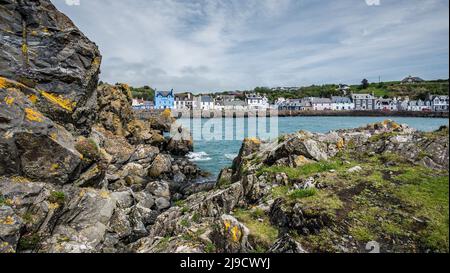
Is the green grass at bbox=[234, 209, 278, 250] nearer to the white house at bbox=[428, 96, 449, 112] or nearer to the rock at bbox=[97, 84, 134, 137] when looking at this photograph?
the rock at bbox=[97, 84, 134, 137]

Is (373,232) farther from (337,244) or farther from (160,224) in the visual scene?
(160,224)

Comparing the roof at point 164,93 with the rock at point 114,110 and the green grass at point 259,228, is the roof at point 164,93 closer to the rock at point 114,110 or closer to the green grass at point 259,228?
the rock at point 114,110

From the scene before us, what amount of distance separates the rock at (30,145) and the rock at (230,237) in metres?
7.49

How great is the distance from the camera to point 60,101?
13414 millimetres

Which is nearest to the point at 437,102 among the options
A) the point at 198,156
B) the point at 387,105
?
the point at 387,105

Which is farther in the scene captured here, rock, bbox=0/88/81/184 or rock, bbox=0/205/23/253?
rock, bbox=0/88/81/184

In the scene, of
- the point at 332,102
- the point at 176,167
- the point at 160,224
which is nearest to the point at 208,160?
the point at 176,167

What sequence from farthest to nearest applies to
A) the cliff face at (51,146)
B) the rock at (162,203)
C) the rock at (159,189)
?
1. the rock at (159,189)
2. the rock at (162,203)
3. the cliff face at (51,146)

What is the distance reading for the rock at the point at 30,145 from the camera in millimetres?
10422

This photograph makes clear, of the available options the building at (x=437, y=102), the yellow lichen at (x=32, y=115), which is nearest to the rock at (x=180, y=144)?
the yellow lichen at (x=32, y=115)

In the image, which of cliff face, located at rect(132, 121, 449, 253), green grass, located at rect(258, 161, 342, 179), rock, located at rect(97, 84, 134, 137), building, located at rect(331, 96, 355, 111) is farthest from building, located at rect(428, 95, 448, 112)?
green grass, located at rect(258, 161, 342, 179)

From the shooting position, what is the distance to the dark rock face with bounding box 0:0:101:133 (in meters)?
12.5

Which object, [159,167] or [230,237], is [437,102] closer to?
[159,167]

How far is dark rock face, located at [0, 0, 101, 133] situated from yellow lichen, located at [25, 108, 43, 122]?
114 cm
